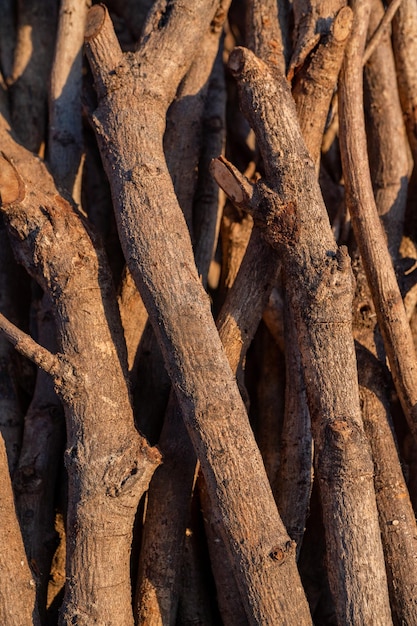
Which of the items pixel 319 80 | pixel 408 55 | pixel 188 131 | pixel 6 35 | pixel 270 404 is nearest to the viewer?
pixel 319 80

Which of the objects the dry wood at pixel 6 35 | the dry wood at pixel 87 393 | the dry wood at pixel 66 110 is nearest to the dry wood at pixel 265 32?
the dry wood at pixel 66 110

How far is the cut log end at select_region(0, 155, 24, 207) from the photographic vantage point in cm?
232

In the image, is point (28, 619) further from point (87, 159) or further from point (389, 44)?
point (389, 44)

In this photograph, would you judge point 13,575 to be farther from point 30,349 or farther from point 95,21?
point 95,21

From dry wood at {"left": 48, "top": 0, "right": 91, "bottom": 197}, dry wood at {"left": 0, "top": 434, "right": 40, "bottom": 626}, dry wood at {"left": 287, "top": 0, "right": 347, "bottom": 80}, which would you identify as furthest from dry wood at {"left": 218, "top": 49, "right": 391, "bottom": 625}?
dry wood at {"left": 0, "top": 434, "right": 40, "bottom": 626}

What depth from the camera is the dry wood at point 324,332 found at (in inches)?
79.6

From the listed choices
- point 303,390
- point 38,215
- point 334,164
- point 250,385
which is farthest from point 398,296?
point 38,215

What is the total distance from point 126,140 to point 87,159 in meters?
0.77

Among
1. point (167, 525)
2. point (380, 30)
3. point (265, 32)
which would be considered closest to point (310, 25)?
point (265, 32)

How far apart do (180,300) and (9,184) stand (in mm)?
686

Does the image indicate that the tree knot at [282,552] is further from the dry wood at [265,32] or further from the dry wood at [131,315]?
the dry wood at [265,32]

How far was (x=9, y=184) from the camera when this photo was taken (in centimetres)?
234

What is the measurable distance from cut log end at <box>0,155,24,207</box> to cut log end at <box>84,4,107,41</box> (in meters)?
0.54

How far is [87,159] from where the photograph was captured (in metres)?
3.10
